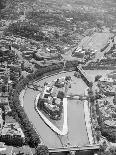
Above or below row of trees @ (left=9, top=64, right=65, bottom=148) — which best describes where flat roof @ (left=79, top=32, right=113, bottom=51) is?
above

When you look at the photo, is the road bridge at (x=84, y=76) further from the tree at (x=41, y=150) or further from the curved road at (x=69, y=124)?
the tree at (x=41, y=150)

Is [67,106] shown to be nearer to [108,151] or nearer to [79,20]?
[108,151]

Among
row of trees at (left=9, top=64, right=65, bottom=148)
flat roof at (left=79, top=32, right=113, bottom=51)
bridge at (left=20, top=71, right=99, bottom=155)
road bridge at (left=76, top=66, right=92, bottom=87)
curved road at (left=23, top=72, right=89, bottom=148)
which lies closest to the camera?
bridge at (left=20, top=71, right=99, bottom=155)

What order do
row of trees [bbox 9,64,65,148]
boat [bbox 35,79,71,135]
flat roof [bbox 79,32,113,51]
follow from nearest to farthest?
row of trees [bbox 9,64,65,148], boat [bbox 35,79,71,135], flat roof [bbox 79,32,113,51]

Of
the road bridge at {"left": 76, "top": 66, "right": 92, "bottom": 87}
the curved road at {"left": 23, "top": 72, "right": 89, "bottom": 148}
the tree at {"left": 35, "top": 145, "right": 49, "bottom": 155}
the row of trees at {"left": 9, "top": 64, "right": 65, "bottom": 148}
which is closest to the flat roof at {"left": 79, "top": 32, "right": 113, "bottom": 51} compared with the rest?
the road bridge at {"left": 76, "top": 66, "right": 92, "bottom": 87}

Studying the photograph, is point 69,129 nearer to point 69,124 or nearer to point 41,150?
point 69,124

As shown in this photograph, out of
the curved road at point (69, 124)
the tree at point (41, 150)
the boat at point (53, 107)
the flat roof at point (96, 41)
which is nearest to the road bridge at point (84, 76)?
the curved road at point (69, 124)

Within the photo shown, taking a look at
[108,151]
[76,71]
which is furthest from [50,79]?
[108,151]

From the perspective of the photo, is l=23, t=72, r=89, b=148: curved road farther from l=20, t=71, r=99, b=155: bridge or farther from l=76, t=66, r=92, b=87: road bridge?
l=76, t=66, r=92, b=87: road bridge
